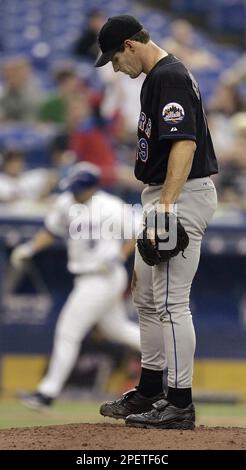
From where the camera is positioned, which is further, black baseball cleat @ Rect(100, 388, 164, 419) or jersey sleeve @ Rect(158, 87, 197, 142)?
black baseball cleat @ Rect(100, 388, 164, 419)

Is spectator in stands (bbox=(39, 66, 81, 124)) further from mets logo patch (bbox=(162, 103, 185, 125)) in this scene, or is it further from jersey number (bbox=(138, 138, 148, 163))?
mets logo patch (bbox=(162, 103, 185, 125))

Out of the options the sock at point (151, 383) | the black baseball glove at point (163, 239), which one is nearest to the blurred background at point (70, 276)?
the sock at point (151, 383)

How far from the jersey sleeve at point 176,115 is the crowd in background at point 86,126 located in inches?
210

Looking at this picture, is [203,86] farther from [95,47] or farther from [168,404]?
[168,404]

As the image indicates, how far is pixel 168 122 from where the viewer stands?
16.5ft

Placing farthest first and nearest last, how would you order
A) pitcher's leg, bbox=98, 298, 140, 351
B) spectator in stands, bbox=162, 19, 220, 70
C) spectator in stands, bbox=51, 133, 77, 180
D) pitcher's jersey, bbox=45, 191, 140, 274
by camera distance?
spectator in stands, bbox=162, 19, 220, 70 < spectator in stands, bbox=51, 133, 77, 180 < pitcher's leg, bbox=98, 298, 140, 351 < pitcher's jersey, bbox=45, 191, 140, 274

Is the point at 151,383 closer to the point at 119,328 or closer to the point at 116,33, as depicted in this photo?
the point at 116,33

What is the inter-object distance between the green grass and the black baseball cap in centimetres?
399

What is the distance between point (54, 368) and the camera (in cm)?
973

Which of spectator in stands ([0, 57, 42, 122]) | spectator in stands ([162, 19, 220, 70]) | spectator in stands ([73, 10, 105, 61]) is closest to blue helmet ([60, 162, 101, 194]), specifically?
spectator in stands ([0, 57, 42, 122])

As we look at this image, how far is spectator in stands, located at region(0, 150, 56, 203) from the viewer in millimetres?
10586

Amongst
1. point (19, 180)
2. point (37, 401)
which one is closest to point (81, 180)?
point (19, 180)

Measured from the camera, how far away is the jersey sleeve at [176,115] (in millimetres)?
5027
